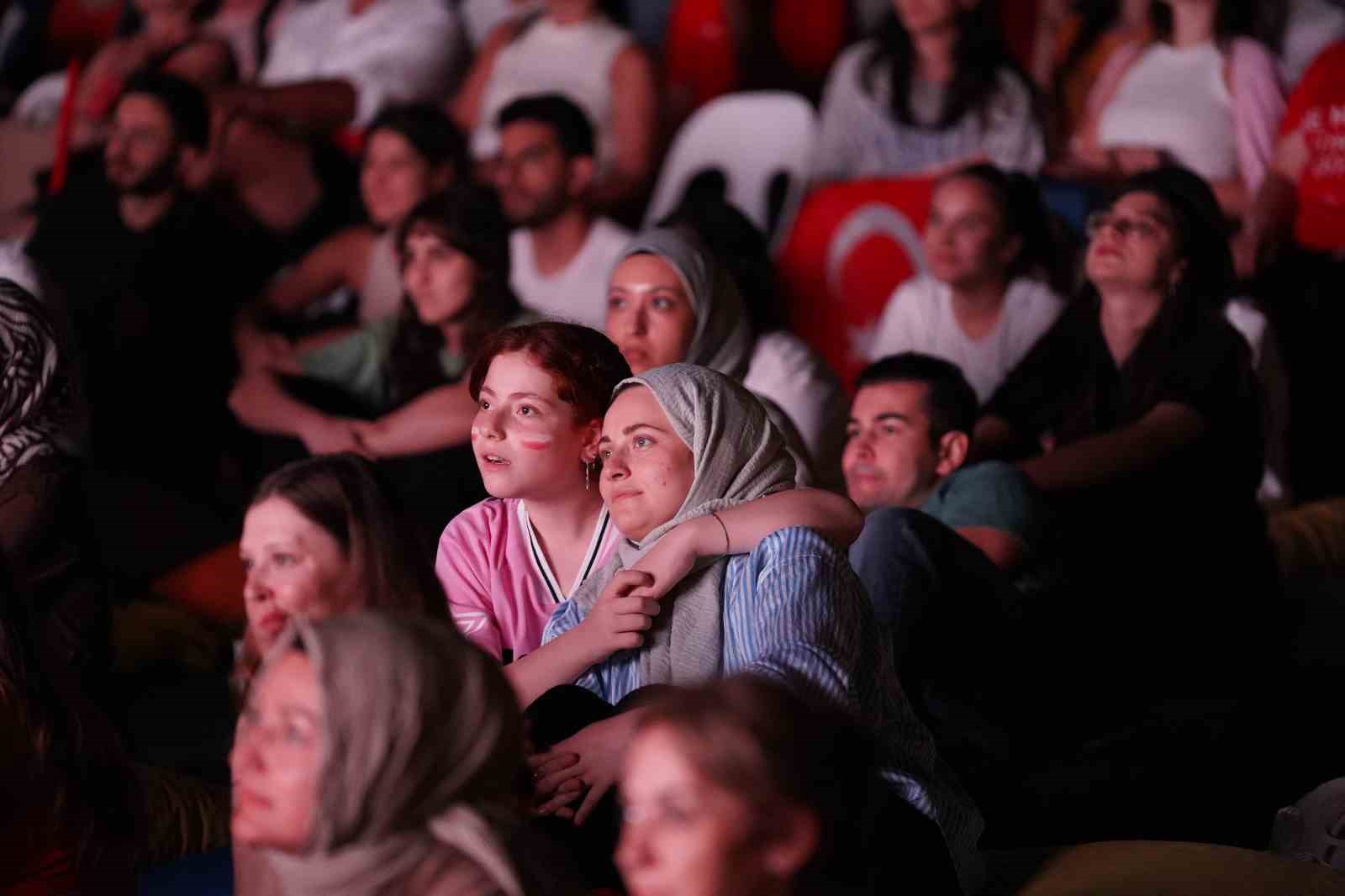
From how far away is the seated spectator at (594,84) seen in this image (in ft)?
16.5

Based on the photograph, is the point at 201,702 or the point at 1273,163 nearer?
the point at 201,702

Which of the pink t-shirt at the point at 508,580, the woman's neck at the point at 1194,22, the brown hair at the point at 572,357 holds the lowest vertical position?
the pink t-shirt at the point at 508,580

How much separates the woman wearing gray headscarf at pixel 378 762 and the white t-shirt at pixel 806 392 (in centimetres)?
197

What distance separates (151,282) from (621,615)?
9.45ft

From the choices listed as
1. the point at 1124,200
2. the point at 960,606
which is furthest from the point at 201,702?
the point at 1124,200

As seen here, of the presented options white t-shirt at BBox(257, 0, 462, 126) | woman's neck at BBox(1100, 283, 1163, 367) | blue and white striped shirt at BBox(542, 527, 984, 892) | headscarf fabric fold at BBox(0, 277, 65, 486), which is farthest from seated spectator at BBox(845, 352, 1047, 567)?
white t-shirt at BBox(257, 0, 462, 126)

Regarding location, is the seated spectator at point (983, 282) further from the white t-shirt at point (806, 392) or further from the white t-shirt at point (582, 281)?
the white t-shirt at point (582, 281)

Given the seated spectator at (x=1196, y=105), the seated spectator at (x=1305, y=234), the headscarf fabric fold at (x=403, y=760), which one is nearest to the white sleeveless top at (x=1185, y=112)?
the seated spectator at (x=1196, y=105)

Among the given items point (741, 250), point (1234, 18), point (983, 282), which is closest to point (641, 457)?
point (741, 250)

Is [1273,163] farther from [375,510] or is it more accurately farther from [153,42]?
[153,42]

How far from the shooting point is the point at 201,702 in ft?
11.3

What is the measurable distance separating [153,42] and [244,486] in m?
2.02

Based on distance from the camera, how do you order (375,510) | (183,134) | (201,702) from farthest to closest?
(183,134)
(201,702)
(375,510)

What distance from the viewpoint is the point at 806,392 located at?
3592 millimetres
